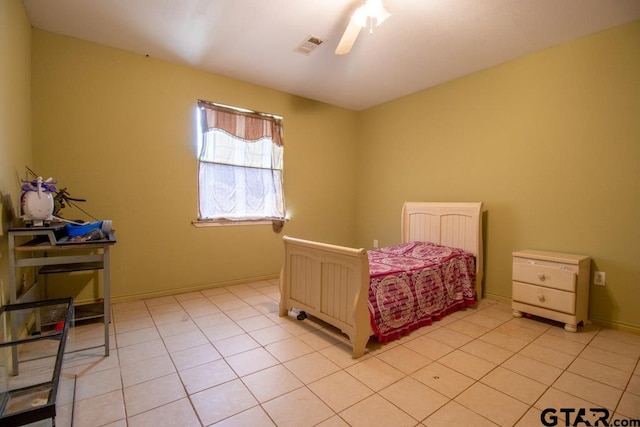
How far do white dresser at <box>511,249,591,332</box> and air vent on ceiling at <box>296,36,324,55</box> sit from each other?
2752 millimetres

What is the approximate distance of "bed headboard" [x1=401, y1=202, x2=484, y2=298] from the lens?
3244 mm

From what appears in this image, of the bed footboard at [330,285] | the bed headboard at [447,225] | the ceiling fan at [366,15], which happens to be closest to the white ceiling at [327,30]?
the ceiling fan at [366,15]

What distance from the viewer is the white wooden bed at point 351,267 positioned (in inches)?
82.8

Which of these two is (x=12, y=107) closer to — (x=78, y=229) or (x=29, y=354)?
(x=78, y=229)

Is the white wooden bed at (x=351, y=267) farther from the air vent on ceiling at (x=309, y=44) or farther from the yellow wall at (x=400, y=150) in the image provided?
the air vent on ceiling at (x=309, y=44)

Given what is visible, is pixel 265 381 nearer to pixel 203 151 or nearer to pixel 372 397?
pixel 372 397

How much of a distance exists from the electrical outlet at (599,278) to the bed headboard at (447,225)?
916 mm

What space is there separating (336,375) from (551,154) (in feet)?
9.31

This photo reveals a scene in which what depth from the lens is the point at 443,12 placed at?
92.9 inches

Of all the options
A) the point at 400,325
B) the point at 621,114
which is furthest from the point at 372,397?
the point at 621,114

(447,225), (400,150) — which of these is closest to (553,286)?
(447,225)

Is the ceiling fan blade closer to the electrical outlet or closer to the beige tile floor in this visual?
the beige tile floor

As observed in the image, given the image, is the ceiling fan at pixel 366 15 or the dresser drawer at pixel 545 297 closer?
the ceiling fan at pixel 366 15

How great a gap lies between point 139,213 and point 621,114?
4.59 m
